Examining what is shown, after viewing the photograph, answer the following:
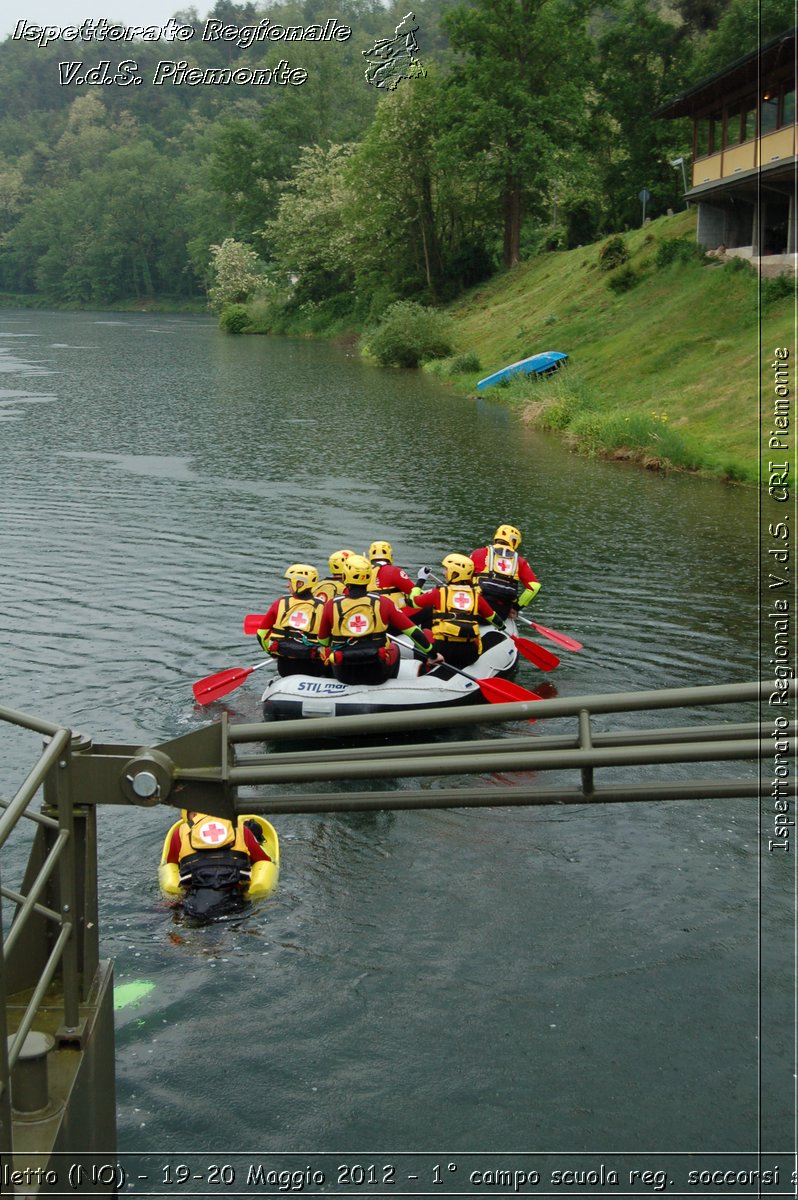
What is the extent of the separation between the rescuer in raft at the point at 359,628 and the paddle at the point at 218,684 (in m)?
1.22

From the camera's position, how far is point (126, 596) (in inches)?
679

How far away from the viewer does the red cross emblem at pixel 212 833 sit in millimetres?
8602

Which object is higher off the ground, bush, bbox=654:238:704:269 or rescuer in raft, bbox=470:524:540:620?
bush, bbox=654:238:704:269

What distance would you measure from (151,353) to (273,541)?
1545 inches

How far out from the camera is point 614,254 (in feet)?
138

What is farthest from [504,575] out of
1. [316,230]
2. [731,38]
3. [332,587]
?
[316,230]

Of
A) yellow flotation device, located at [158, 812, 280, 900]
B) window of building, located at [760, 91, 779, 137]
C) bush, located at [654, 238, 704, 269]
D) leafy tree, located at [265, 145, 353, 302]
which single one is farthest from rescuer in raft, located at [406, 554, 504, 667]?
leafy tree, located at [265, 145, 353, 302]

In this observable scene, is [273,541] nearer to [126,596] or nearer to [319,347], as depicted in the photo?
[126,596]

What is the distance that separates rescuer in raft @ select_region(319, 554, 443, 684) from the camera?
38.7 feet

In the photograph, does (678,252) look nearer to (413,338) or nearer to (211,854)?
(413,338)

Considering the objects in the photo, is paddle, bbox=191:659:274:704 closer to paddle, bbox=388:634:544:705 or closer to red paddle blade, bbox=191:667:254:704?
red paddle blade, bbox=191:667:254:704

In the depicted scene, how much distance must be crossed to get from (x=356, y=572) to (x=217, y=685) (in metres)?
2.20

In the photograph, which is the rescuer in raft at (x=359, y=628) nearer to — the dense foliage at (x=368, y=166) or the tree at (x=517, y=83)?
the dense foliage at (x=368, y=166)

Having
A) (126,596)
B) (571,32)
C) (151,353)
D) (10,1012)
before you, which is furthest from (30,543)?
A: (571,32)
